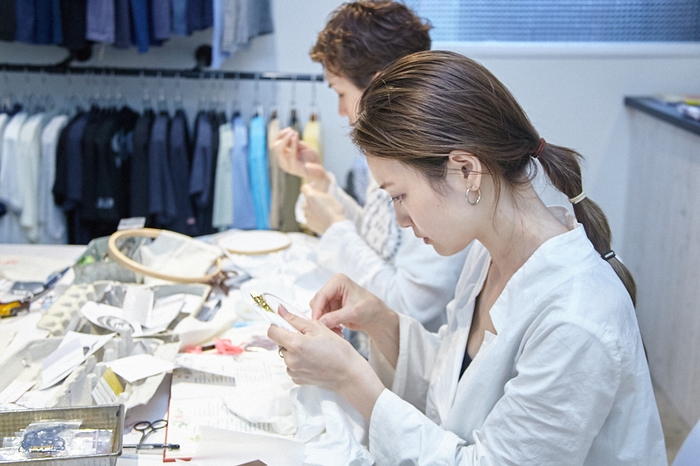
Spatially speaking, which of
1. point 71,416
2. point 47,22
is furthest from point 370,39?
point 47,22

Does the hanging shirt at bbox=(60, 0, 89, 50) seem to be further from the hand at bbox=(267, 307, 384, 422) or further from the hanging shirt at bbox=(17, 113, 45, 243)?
the hand at bbox=(267, 307, 384, 422)

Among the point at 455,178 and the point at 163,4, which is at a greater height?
the point at 163,4

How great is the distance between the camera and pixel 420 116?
1.15m

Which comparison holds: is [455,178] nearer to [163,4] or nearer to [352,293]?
[352,293]

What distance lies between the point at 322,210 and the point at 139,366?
2.71 ft

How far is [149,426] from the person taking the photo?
134 cm

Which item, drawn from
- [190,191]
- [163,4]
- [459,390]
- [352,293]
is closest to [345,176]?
[190,191]

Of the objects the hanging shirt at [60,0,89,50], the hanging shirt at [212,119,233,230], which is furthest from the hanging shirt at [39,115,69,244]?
the hanging shirt at [212,119,233,230]

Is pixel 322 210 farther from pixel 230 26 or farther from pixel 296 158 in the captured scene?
pixel 230 26

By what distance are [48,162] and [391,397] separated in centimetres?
275

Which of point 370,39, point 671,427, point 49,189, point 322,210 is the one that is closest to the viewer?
point 370,39

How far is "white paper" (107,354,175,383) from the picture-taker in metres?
1.42

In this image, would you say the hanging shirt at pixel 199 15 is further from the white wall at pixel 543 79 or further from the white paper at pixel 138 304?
the white paper at pixel 138 304

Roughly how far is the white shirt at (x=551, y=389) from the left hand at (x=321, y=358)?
3.3 inches
